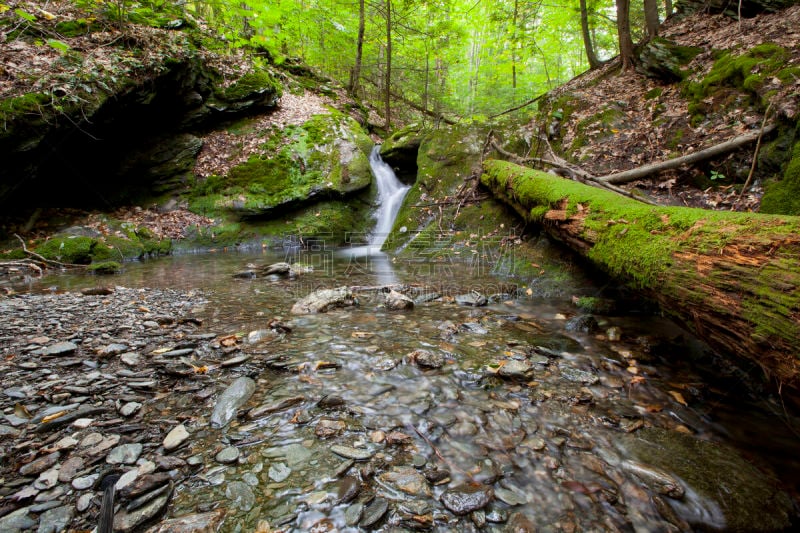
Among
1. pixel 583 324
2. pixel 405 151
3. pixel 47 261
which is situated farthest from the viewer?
pixel 405 151

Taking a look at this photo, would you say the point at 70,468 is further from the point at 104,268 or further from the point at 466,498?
the point at 104,268

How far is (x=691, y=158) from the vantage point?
5527 mm

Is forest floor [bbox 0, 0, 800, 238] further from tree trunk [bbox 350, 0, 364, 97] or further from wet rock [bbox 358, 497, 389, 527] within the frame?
tree trunk [bbox 350, 0, 364, 97]

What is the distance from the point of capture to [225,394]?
7.87 ft

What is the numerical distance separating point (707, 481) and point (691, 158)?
561 cm

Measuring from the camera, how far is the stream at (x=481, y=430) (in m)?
1.65

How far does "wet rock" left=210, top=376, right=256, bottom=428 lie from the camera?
215 centimetres

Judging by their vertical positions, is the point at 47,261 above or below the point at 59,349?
above

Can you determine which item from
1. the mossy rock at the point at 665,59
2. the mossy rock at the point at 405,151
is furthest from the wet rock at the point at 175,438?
the mossy rock at the point at 405,151

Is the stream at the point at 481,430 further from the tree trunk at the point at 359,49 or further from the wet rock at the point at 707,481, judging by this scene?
the tree trunk at the point at 359,49

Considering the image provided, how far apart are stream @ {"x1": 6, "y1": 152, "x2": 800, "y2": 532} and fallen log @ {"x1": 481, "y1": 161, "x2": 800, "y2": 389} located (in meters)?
0.63

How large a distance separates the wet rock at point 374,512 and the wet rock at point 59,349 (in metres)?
2.97

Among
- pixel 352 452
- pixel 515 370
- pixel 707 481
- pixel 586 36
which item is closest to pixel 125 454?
pixel 352 452

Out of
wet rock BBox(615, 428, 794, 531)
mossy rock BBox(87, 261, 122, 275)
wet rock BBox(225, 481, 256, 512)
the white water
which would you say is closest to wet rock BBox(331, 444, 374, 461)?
wet rock BBox(225, 481, 256, 512)
